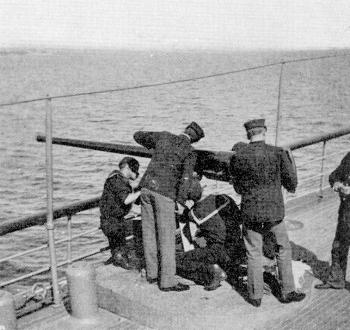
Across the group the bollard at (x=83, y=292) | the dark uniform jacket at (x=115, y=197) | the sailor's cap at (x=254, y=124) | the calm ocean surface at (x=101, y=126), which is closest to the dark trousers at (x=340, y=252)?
the sailor's cap at (x=254, y=124)

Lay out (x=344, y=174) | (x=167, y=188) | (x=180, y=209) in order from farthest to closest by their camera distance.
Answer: (x=180, y=209)
(x=344, y=174)
(x=167, y=188)

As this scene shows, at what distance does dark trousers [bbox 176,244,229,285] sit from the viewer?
5145mm

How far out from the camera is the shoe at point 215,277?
16.7ft

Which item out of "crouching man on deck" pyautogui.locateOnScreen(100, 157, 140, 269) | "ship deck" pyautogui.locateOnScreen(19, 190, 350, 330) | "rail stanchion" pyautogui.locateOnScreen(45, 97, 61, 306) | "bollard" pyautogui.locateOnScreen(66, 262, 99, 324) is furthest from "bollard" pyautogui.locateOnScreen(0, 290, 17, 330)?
"crouching man on deck" pyautogui.locateOnScreen(100, 157, 140, 269)

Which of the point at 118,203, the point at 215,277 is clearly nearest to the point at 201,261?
the point at 215,277

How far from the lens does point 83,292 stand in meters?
4.79

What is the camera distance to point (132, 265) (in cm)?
559

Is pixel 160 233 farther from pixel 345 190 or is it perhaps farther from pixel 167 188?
pixel 345 190

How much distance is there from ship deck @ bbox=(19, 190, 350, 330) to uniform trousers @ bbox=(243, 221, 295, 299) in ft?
0.66

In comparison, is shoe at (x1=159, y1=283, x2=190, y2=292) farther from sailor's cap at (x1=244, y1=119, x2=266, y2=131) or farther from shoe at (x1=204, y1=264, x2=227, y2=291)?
sailor's cap at (x1=244, y1=119, x2=266, y2=131)

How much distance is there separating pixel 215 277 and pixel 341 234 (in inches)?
47.7

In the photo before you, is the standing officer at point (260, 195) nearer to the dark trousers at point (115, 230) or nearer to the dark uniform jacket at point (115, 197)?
the dark uniform jacket at point (115, 197)

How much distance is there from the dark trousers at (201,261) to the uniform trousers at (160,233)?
0.64ft

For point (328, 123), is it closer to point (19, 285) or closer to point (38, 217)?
point (19, 285)
